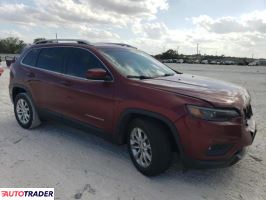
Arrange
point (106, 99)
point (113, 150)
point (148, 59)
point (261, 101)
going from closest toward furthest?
point (106, 99), point (113, 150), point (148, 59), point (261, 101)

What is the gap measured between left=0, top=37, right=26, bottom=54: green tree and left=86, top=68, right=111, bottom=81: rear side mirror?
4189 inches

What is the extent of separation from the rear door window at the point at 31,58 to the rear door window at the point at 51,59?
0.16 m

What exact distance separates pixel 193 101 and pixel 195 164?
0.73 metres

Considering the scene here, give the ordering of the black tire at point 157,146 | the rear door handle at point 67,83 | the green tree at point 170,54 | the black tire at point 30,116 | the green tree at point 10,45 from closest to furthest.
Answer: the black tire at point 157,146 < the rear door handle at point 67,83 < the black tire at point 30,116 < the green tree at point 10,45 < the green tree at point 170,54

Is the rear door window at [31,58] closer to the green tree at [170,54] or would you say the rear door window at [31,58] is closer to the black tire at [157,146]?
the black tire at [157,146]

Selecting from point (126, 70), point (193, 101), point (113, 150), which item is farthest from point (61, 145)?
point (193, 101)

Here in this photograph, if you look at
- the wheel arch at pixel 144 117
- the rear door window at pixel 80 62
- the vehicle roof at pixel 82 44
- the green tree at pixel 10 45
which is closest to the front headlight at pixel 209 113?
the wheel arch at pixel 144 117

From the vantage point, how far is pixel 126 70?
4.74 meters

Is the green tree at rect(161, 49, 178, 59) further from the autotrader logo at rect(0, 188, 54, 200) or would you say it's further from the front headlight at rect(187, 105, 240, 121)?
the autotrader logo at rect(0, 188, 54, 200)

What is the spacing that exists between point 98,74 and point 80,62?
904 mm

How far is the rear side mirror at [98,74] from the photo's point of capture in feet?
14.6

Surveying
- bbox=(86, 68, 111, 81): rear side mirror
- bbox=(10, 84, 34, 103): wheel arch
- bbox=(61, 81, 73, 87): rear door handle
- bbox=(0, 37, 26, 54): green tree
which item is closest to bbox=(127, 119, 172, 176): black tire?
bbox=(86, 68, 111, 81): rear side mirror

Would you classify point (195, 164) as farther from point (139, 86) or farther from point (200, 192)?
point (139, 86)

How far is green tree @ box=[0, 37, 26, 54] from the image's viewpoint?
106 m
